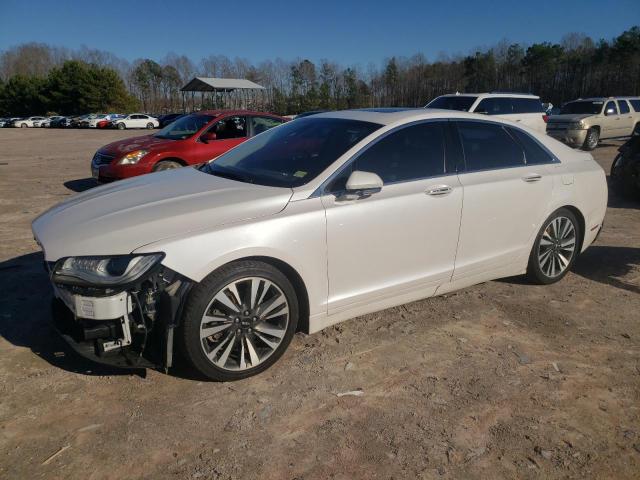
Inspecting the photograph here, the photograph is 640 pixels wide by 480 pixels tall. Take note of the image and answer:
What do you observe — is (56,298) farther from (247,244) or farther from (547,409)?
(547,409)

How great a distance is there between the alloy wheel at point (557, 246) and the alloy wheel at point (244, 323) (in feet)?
8.78

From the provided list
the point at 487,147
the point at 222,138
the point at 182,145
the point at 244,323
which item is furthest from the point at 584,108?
the point at 244,323

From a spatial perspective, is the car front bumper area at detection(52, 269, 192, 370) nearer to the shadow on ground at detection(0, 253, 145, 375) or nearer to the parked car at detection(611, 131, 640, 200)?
the shadow on ground at detection(0, 253, 145, 375)

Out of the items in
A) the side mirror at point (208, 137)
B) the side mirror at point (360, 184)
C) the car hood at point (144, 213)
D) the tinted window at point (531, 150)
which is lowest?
the car hood at point (144, 213)

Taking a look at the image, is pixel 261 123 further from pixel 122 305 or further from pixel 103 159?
pixel 122 305

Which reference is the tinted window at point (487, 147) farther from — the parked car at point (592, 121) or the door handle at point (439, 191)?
the parked car at point (592, 121)

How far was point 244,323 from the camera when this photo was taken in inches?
122

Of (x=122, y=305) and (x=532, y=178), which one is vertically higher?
(x=532, y=178)

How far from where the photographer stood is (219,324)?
3021 mm

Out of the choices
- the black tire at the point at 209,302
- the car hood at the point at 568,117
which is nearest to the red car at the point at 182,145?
the black tire at the point at 209,302

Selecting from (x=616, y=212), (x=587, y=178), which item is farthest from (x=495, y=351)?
(x=616, y=212)

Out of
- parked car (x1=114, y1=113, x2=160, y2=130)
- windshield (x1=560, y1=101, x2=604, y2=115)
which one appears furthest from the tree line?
windshield (x1=560, y1=101, x2=604, y2=115)

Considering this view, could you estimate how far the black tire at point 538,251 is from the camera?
4.52 m

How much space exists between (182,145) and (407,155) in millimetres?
6112
